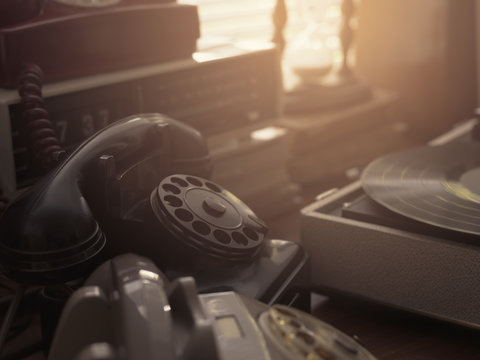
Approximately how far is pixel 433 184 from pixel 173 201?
29cm

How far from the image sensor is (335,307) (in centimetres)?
77

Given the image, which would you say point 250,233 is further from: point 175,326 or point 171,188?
point 175,326

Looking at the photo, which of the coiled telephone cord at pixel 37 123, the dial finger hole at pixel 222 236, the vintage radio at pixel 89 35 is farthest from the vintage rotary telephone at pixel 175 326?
the vintage radio at pixel 89 35

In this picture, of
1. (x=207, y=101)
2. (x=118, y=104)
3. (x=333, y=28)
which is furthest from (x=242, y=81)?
(x=333, y=28)

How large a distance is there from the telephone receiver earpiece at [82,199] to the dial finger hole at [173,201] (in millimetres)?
37

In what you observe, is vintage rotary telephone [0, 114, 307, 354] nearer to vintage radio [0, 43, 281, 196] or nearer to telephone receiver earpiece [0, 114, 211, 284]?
telephone receiver earpiece [0, 114, 211, 284]

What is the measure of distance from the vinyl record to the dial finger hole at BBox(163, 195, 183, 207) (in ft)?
0.67

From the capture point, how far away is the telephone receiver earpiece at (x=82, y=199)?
23.3 inches

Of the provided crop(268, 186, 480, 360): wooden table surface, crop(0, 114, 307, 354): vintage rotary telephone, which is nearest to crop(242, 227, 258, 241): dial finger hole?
crop(0, 114, 307, 354): vintage rotary telephone

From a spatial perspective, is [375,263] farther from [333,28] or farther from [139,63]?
[333,28]

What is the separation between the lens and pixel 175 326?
1.55 feet

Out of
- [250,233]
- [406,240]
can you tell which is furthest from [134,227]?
[406,240]

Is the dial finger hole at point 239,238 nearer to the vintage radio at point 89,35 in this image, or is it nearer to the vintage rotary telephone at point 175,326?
the vintage rotary telephone at point 175,326

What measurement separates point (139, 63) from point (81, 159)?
293 millimetres
